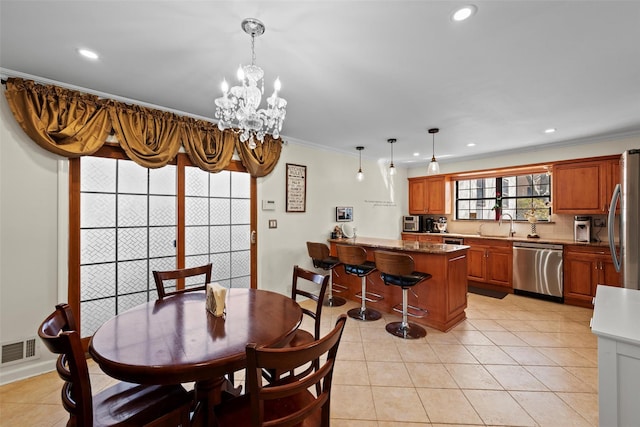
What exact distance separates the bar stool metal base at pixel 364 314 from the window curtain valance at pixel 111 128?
2.44 metres

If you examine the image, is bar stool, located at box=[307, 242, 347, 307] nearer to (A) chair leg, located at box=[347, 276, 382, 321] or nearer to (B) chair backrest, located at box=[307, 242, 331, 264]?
(B) chair backrest, located at box=[307, 242, 331, 264]

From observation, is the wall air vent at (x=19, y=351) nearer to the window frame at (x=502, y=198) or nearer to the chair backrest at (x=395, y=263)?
the chair backrest at (x=395, y=263)

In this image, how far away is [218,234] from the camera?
3.56m

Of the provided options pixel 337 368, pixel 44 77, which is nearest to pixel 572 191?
pixel 337 368

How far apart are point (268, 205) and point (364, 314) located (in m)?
1.99

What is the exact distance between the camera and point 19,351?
7.55 ft

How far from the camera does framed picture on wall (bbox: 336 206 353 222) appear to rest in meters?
4.88

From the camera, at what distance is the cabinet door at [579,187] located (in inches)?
159

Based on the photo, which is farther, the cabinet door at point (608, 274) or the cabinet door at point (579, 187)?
the cabinet door at point (579, 187)

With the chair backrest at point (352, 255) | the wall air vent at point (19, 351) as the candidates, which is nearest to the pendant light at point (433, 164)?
the chair backrest at point (352, 255)

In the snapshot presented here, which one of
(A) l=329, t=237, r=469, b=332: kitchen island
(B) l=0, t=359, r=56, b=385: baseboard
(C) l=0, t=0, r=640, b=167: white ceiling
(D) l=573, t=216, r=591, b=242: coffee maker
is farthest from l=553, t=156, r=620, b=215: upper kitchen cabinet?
(B) l=0, t=359, r=56, b=385: baseboard

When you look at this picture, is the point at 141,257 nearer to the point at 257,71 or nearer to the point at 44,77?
the point at 44,77

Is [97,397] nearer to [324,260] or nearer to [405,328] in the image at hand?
[405,328]

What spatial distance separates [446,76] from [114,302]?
3818 mm
